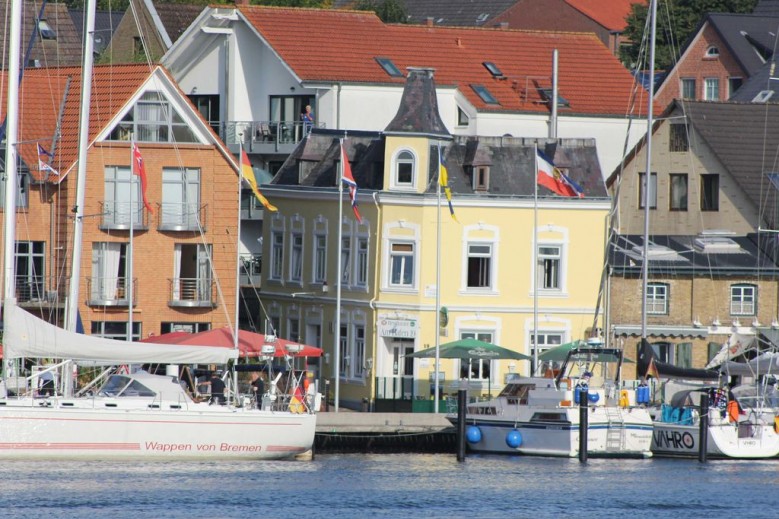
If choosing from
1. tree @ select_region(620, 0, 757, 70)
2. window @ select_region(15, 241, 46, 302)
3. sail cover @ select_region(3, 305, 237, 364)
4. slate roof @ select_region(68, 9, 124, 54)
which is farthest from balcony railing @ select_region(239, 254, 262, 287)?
tree @ select_region(620, 0, 757, 70)

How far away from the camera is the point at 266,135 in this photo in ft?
256

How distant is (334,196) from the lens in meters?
69.8

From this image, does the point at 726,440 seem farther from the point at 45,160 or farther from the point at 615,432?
the point at 45,160

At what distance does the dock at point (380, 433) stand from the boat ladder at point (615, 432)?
462 centimetres

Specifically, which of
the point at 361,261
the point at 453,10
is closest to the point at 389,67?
the point at 361,261

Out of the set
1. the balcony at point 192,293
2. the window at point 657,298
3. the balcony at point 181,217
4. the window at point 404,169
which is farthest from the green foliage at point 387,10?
the balcony at point 192,293

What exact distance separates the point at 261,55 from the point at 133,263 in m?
16.1

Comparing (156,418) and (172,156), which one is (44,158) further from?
(156,418)

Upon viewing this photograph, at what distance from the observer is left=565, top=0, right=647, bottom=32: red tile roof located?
4968 inches

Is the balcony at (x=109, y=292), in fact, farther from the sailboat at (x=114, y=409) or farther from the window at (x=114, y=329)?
the sailboat at (x=114, y=409)

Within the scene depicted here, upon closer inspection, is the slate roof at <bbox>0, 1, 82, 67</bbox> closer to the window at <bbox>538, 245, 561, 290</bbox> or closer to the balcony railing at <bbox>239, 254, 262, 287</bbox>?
the balcony railing at <bbox>239, 254, 262, 287</bbox>

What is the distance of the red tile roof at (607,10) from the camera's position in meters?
126

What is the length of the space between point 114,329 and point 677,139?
2579 centimetres

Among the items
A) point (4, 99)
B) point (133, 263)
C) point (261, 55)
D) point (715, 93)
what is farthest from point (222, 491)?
point (715, 93)
